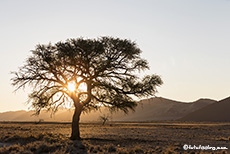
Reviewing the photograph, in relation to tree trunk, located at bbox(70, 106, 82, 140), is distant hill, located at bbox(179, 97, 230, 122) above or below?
above

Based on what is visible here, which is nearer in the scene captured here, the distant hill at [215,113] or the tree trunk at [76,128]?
the tree trunk at [76,128]

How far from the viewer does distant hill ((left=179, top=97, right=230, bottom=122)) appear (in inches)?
5276

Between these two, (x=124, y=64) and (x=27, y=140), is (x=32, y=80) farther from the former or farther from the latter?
(x=124, y=64)

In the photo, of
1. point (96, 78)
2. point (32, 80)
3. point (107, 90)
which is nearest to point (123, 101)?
point (107, 90)

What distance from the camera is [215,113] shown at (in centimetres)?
13962

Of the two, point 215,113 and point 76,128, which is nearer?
point 76,128

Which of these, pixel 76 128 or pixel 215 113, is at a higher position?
pixel 215 113

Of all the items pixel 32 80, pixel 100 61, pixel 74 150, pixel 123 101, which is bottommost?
pixel 74 150

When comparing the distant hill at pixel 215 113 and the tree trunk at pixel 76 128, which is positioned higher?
the distant hill at pixel 215 113

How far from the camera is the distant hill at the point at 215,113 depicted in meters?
134

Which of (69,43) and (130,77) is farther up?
(69,43)

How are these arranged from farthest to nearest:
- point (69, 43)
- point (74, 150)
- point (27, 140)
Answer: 1. point (69, 43)
2. point (27, 140)
3. point (74, 150)

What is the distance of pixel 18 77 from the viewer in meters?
25.8

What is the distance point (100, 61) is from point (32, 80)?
266 inches
